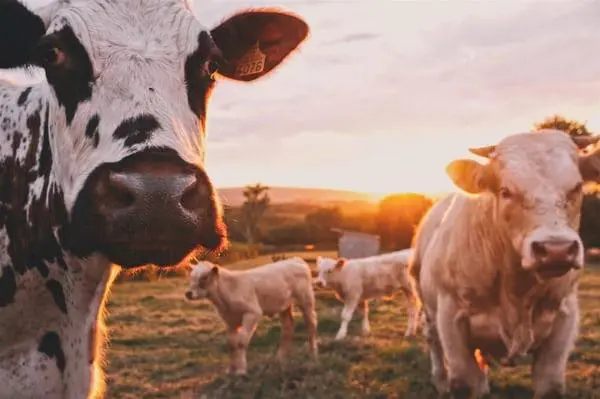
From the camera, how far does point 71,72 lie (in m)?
2.85

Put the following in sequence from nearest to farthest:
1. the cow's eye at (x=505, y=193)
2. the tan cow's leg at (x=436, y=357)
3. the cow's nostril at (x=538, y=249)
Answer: the cow's nostril at (x=538, y=249) → the cow's eye at (x=505, y=193) → the tan cow's leg at (x=436, y=357)

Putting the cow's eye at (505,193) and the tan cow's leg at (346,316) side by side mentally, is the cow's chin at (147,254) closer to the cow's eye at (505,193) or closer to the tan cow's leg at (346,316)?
the cow's eye at (505,193)

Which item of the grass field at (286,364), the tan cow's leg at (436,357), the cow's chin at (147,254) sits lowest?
the grass field at (286,364)

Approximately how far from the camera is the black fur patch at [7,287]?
3164mm

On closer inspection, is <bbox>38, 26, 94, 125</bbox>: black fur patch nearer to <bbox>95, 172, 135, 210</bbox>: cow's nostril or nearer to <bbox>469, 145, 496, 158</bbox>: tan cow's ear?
<bbox>95, 172, 135, 210</bbox>: cow's nostril

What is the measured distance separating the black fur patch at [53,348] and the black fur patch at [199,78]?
3.63 feet

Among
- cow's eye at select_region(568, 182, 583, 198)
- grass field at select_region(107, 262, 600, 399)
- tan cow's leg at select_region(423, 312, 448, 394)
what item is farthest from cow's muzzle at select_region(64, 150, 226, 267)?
tan cow's leg at select_region(423, 312, 448, 394)

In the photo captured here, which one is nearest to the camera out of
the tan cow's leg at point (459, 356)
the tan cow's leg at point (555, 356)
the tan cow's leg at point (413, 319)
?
the tan cow's leg at point (555, 356)

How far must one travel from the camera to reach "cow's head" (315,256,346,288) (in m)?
16.2

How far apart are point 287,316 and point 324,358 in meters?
2.00

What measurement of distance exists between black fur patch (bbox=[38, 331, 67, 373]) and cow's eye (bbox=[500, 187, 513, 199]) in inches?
134

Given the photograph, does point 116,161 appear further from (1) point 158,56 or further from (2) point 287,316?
(2) point 287,316

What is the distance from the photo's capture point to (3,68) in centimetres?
330

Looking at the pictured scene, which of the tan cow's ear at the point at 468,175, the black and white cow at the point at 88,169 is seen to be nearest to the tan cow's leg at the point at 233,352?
the tan cow's ear at the point at 468,175
